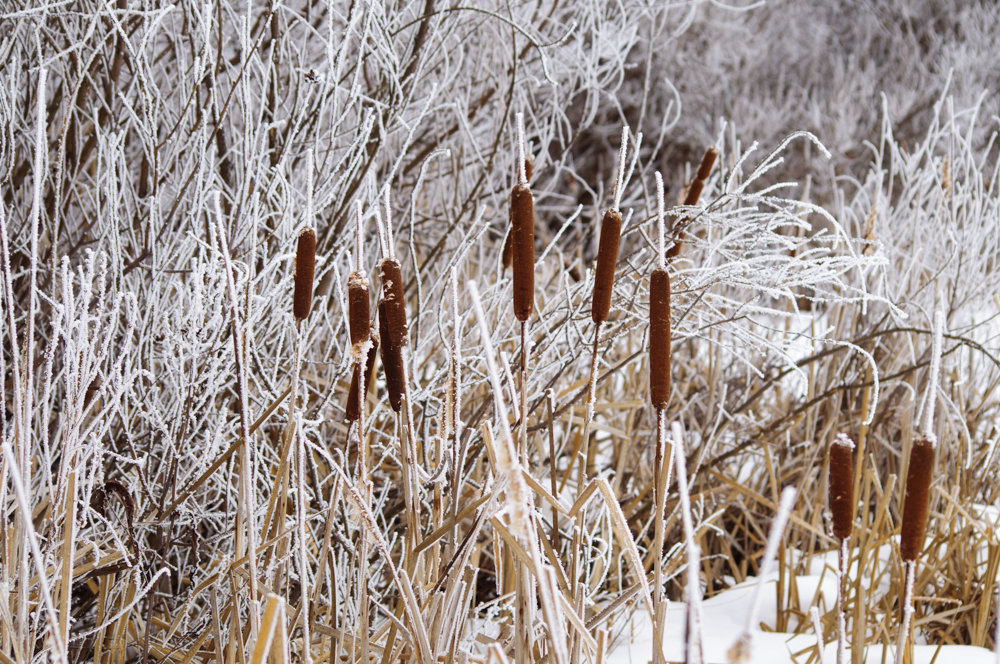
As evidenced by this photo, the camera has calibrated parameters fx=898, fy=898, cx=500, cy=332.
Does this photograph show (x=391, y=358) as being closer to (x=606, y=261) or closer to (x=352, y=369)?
(x=606, y=261)

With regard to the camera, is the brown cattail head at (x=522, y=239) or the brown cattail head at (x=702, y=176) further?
the brown cattail head at (x=702, y=176)

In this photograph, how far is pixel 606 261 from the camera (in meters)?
Answer: 0.84

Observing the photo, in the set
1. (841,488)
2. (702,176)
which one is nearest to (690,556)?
(841,488)

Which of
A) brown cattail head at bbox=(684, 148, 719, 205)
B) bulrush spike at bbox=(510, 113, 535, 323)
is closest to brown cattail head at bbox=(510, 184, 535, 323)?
bulrush spike at bbox=(510, 113, 535, 323)

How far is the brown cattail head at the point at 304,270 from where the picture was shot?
2.67ft

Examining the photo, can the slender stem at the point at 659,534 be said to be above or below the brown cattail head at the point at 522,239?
below

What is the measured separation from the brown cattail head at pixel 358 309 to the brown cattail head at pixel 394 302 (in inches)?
0.9

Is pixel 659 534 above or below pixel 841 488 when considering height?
below

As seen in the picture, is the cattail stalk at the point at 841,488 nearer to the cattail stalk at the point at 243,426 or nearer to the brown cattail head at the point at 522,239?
the brown cattail head at the point at 522,239

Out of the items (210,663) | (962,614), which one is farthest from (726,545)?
(210,663)

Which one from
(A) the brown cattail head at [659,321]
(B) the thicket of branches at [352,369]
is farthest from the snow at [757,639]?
(A) the brown cattail head at [659,321]

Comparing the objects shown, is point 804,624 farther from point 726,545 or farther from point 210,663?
point 210,663

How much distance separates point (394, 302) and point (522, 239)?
0.44 ft

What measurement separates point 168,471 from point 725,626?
110 cm
